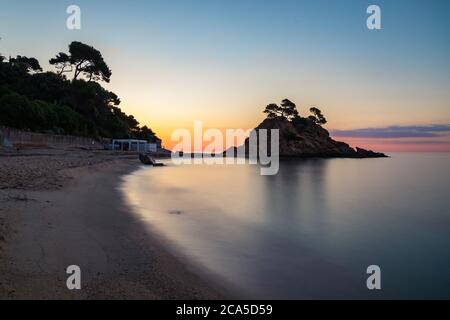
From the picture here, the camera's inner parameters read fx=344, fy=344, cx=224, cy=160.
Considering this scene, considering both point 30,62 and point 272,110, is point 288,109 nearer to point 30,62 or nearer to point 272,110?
point 272,110

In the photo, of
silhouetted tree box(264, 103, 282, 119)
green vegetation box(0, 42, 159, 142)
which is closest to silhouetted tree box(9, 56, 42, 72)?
green vegetation box(0, 42, 159, 142)

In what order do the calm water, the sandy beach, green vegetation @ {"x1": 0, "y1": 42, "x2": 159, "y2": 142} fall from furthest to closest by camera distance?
green vegetation @ {"x1": 0, "y1": 42, "x2": 159, "y2": 142}, the calm water, the sandy beach

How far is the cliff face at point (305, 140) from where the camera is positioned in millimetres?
106625

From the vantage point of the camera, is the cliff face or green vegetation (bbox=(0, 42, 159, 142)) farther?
the cliff face

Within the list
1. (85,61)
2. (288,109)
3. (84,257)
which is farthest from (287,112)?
(84,257)

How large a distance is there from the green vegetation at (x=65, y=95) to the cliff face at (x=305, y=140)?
163ft

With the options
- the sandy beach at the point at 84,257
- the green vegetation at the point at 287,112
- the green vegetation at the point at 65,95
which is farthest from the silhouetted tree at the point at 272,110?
the sandy beach at the point at 84,257

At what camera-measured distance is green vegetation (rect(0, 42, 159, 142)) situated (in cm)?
4350

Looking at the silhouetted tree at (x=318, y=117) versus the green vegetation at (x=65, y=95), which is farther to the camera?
the silhouetted tree at (x=318, y=117)

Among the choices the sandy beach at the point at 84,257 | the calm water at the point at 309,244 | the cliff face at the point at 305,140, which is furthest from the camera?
the cliff face at the point at 305,140

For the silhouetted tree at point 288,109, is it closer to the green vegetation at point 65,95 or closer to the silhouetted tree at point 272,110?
the silhouetted tree at point 272,110

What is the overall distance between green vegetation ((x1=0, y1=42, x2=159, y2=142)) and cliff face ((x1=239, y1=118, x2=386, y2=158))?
49.7 metres

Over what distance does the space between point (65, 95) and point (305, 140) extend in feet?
233

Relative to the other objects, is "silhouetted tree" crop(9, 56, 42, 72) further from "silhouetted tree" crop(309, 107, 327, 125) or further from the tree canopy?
"silhouetted tree" crop(309, 107, 327, 125)
